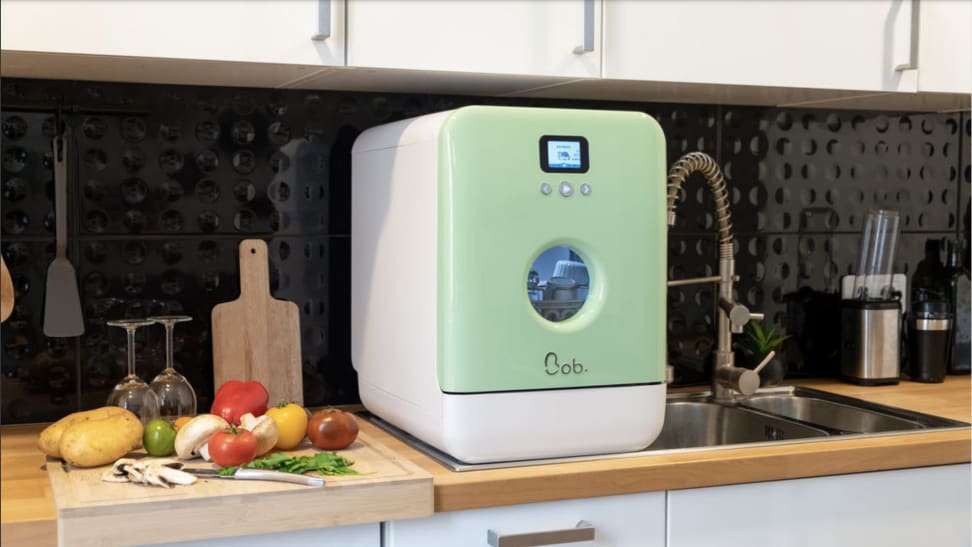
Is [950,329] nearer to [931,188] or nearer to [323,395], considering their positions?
[931,188]

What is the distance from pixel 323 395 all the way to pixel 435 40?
0.69 m

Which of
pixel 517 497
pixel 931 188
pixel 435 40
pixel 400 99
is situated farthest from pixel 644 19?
pixel 931 188

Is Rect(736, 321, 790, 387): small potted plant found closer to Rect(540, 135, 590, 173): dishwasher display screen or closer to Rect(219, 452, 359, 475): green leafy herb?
Rect(540, 135, 590, 173): dishwasher display screen

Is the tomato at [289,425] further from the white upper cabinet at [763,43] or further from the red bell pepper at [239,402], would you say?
the white upper cabinet at [763,43]

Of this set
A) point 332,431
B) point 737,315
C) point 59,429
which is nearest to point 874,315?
point 737,315

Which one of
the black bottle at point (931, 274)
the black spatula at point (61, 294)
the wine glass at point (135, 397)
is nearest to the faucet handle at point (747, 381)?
the black bottle at point (931, 274)

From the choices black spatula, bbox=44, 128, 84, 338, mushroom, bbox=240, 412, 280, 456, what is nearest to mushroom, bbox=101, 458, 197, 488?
mushroom, bbox=240, 412, 280, 456

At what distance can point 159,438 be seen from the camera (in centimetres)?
160

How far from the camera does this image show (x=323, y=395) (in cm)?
208

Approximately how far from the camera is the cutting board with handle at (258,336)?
1.96 metres

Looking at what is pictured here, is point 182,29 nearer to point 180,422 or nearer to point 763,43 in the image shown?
point 180,422

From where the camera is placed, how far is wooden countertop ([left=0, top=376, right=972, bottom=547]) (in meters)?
1.47

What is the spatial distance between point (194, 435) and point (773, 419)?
3.28ft

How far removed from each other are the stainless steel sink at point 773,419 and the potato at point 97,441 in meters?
0.45
